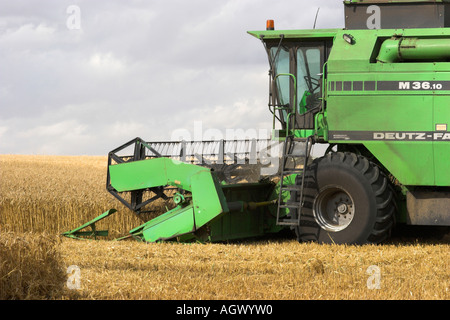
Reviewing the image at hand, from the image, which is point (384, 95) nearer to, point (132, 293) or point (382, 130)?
point (382, 130)

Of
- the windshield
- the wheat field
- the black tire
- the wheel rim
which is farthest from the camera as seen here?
the windshield

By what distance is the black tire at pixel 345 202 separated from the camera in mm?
8617

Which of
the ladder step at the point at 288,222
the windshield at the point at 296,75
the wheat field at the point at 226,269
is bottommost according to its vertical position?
the wheat field at the point at 226,269

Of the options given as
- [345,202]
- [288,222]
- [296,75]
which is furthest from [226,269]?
[296,75]

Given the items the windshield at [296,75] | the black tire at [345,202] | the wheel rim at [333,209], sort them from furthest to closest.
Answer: the windshield at [296,75] < the wheel rim at [333,209] < the black tire at [345,202]

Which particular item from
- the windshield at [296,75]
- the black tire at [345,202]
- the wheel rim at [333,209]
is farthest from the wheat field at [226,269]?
the windshield at [296,75]

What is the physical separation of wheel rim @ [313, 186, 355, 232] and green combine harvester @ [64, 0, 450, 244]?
0.04 ft

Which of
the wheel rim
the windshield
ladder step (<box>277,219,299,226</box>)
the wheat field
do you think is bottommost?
the wheat field

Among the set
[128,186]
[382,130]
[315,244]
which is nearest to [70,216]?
[128,186]

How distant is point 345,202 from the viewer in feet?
29.4

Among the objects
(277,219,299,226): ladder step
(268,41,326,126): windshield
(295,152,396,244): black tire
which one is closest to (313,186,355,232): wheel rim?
(295,152,396,244): black tire

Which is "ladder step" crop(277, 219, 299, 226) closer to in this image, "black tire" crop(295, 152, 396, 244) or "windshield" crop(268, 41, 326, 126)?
"black tire" crop(295, 152, 396, 244)

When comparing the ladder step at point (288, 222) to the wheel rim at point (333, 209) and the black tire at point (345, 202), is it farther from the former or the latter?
the wheel rim at point (333, 209)

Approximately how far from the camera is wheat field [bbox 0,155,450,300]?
567 cm
